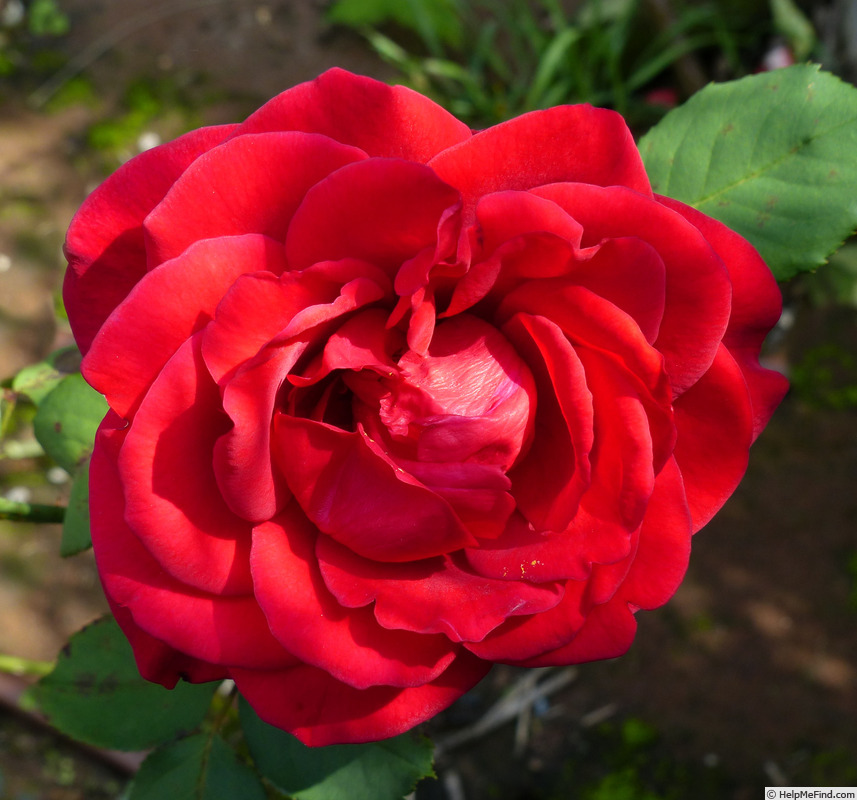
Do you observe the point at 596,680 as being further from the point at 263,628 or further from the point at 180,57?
the point at 180,57

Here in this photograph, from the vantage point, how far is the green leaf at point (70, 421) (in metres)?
0.80

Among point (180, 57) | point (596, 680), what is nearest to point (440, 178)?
point (596, 680)

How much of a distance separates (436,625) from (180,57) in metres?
2.40

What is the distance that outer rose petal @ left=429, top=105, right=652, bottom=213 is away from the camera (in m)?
0.49

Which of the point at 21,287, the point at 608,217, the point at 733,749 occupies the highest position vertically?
the point at 608,217

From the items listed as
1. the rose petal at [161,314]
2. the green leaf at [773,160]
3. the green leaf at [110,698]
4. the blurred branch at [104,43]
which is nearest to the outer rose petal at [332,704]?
the rose petal at [161,314]

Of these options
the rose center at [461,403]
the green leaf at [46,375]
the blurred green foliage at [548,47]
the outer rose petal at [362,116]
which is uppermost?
the outer rose petal at [362,116]

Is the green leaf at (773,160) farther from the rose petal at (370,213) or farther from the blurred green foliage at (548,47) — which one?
the blurred green foliage at (548,47)

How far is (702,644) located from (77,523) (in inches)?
57.6

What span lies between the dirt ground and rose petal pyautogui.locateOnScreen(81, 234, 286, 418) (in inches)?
43.9

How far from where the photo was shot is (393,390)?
20.8 inches

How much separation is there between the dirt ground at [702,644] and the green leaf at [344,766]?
0.91 metres

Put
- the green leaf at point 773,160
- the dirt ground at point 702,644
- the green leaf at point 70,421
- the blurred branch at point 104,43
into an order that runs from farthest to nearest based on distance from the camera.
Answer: the blurred branch at point 104,43
the dirt ground at point 702,644
the green leaf at point 70,421
the green leaf at point 773,160

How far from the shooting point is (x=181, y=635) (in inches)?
19.8
